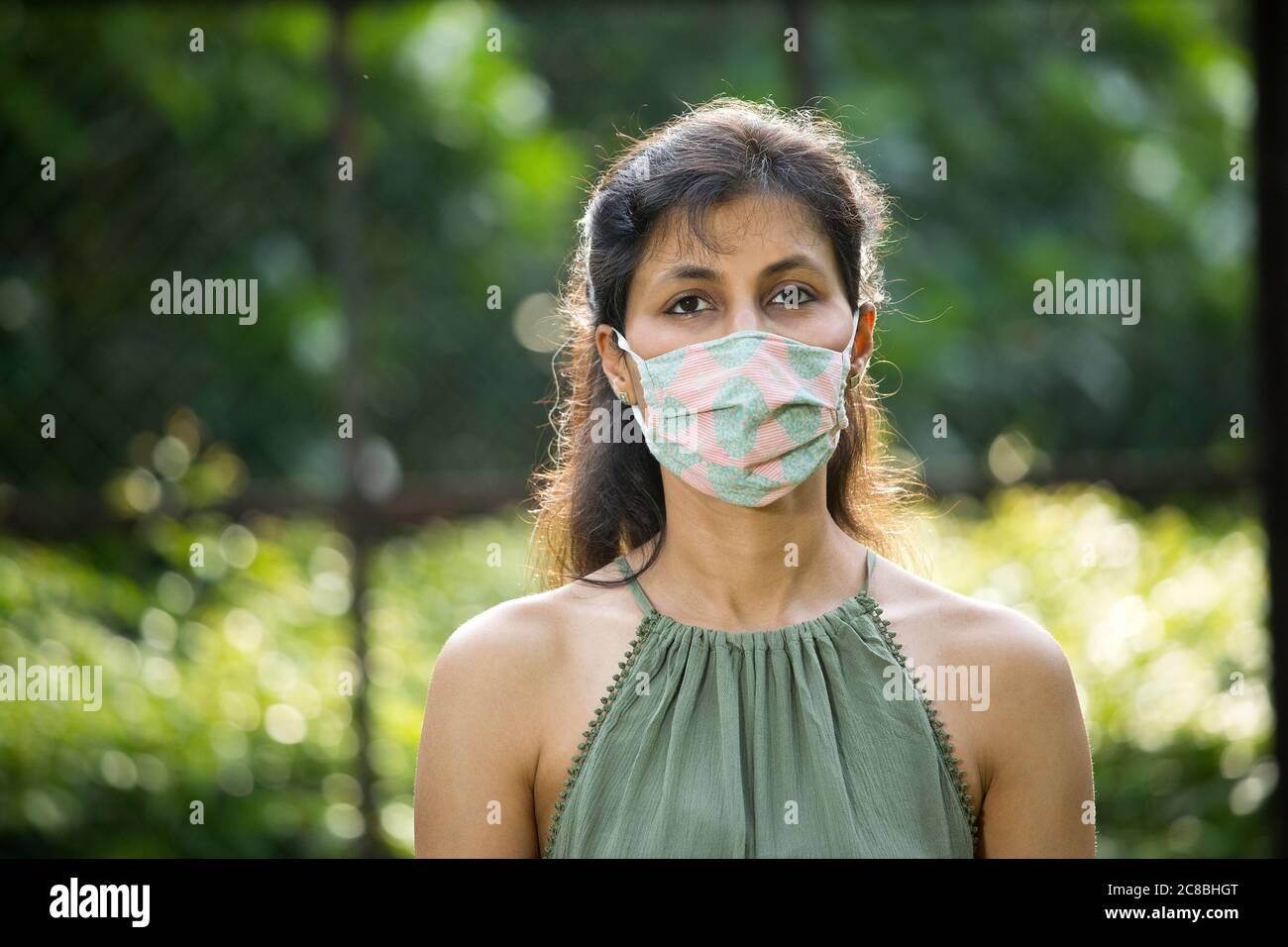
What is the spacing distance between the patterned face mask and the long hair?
6.3 inches

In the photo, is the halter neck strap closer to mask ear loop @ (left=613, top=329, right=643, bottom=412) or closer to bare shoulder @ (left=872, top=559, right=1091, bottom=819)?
mask ear loop @ (left=613, top=329, right=643, bottom=412)

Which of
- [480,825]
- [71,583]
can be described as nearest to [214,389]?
[71,583]

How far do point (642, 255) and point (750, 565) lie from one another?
0.56 m

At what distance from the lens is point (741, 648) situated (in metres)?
2.26

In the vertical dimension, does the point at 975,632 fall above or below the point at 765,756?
above

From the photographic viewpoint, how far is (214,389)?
5.02 m

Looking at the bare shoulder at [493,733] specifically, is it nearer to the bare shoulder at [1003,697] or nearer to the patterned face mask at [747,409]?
the patterned face mask at [747,409]

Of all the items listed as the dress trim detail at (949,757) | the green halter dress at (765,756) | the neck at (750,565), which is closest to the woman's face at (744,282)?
the neck at (750,565)

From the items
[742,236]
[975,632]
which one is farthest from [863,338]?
[975,632]

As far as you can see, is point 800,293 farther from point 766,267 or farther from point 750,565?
point 750,565

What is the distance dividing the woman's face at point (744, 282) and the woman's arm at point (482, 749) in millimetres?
562

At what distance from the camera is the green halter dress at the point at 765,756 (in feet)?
6.88

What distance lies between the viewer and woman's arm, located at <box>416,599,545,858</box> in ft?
7.11
